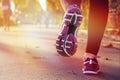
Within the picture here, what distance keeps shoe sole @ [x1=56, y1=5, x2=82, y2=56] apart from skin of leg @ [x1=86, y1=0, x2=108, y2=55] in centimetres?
33

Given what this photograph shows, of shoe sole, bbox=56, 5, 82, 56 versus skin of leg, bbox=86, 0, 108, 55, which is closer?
shoe sole, bbox=56, 5, 82, 56

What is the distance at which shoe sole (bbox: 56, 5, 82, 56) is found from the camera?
3.53 meters

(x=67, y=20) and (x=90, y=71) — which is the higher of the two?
(x=67, y=20)

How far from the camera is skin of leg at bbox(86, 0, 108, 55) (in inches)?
151

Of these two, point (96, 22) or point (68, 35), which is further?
point (96, 22)

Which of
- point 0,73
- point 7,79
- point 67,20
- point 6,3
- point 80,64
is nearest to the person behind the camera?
point 67,20

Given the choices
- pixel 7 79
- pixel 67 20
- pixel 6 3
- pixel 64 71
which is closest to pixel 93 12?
pixel 67 20

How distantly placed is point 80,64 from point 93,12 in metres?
1.14

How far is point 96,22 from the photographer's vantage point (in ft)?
12.7

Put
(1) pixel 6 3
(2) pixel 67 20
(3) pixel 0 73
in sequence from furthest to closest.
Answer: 1. (1) pixel 6 3
2. (3) pixel 0 73
3. (2) pixel 67 20

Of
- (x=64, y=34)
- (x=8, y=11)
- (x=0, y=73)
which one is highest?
(x=64, y=34)

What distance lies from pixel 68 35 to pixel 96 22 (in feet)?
1.44

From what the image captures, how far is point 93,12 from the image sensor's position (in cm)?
386

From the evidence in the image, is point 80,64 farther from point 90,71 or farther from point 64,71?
point 90,71
